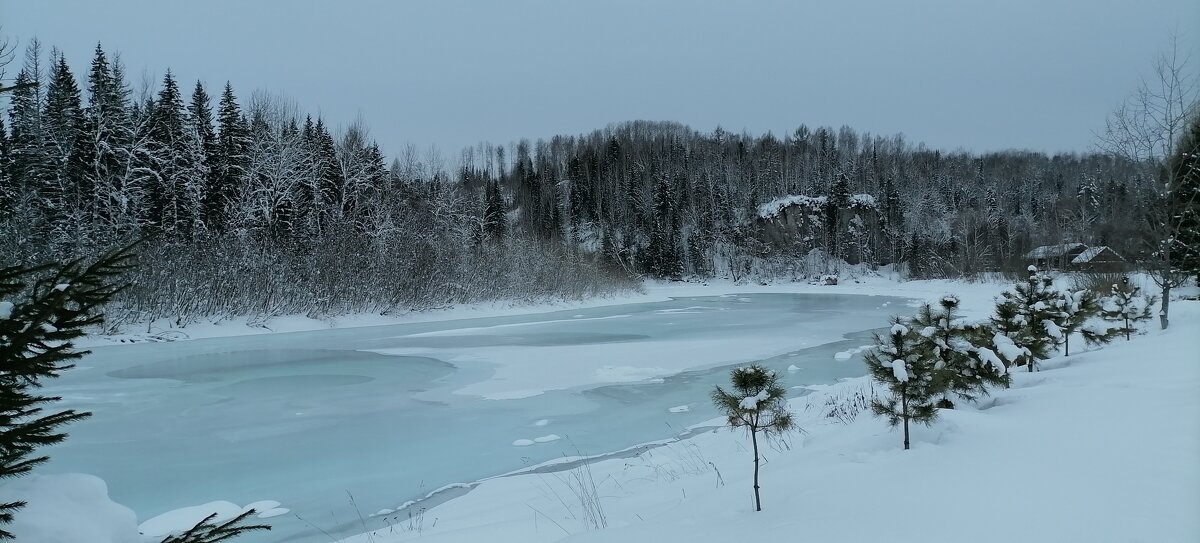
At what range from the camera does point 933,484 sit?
10.5 ft

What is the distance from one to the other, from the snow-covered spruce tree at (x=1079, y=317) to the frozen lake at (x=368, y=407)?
3.42 meters

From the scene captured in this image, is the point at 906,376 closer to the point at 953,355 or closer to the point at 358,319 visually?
the point at 953,355

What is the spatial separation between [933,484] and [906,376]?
3.21 ft

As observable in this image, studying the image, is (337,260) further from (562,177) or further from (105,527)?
(562,177)

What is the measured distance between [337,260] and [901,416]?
22.1 meters

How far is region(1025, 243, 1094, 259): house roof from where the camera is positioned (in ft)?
147

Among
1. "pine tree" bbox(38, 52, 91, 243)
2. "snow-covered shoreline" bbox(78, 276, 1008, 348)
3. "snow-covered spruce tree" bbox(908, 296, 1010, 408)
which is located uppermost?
"pine tree" bbox(38, 52, 91, 243)

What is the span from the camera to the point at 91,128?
26.3m

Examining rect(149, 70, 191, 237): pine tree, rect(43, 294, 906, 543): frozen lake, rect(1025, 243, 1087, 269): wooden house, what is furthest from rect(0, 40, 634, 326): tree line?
rect(1025, 243, 1087, 269): wooden house

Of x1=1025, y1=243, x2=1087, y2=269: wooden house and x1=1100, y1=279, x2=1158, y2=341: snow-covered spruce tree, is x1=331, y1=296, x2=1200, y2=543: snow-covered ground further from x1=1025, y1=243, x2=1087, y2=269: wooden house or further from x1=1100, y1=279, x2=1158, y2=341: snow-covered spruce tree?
x1=1025, y1=243, x2=1087, y2=269: wooden house

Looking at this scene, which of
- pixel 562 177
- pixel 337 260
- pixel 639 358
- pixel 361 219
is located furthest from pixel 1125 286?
pixel 562 177

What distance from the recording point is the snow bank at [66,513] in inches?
68.2

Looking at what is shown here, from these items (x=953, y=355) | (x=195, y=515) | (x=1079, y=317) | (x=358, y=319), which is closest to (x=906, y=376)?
(x=953, y=355)

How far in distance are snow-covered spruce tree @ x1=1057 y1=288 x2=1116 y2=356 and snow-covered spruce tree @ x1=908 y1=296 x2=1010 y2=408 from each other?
378 centimetres
